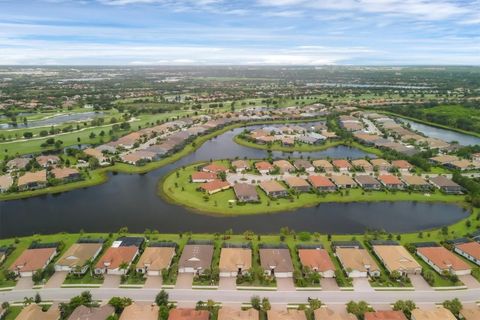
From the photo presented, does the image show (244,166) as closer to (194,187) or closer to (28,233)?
(194,187)

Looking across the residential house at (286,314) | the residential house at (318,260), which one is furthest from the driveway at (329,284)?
the residential house at (286,314)

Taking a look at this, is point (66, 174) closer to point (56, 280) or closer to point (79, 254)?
point (79, 254)

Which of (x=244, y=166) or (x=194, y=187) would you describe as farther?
(x=244, y=166)

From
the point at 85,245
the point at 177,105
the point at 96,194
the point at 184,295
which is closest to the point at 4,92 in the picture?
the point at 177,105

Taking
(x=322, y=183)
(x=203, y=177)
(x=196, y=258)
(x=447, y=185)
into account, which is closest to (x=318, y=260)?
(x=196, y=258)

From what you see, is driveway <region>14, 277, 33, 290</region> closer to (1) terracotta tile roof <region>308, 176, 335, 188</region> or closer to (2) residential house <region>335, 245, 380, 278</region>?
(2) residential house <region>335, 245, 380, 278</region>

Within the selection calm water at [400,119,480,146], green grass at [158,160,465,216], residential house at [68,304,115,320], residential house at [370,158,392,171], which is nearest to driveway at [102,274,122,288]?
residential house at [68,304,115,320]
